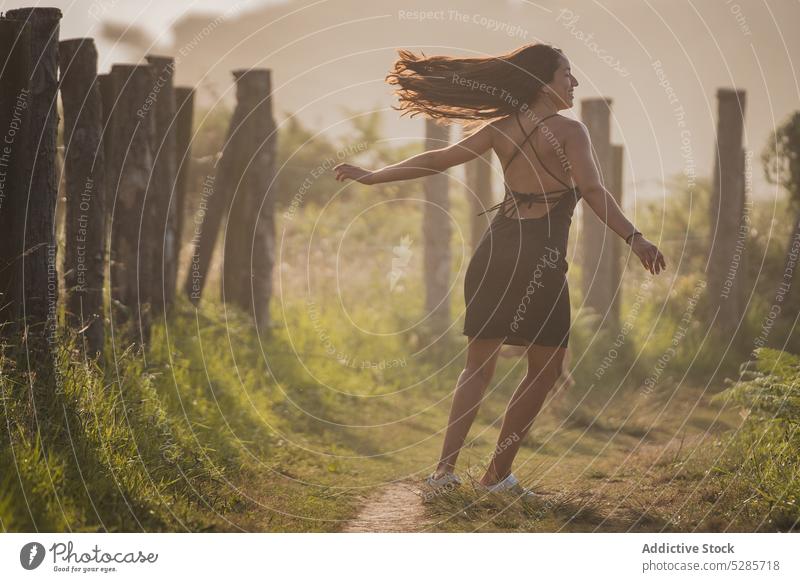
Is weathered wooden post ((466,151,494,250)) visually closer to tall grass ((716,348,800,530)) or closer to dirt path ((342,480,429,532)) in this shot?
tall grass ((716,348,800,530))

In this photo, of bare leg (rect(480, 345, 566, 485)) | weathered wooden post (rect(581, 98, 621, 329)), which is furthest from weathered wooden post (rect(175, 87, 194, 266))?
bare leg (rect(480, 345, 566, 485))

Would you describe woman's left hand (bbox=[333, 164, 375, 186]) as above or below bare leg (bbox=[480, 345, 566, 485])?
above

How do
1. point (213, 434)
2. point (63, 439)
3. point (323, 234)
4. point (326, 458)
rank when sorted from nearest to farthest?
point (63, 439) → point (213, 434) → point (326, 458) → point (323, 234)

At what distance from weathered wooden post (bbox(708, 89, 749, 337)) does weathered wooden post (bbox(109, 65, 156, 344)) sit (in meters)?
6.64

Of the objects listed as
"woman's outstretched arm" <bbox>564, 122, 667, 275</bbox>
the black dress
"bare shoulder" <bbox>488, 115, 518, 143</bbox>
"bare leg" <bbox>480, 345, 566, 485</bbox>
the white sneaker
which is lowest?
the white sneaker

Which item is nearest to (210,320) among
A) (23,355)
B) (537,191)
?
(23,355)

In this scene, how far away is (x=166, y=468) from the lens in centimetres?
570

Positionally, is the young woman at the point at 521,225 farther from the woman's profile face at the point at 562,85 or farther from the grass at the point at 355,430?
the grass at the point at 355,430

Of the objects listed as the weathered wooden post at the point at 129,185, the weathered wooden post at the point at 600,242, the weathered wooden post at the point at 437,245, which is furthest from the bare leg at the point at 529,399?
the weathered wooden post at the point at 600,242

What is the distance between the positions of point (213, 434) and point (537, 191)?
2.81m

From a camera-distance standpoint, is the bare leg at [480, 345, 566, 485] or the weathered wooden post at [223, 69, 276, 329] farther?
the weathered wooden post at [223, 69, 276, 329]

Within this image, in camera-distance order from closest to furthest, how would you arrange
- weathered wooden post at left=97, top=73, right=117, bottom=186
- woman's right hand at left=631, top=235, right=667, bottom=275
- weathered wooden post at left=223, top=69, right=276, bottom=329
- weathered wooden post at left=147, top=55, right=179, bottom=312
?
woman's right hand at left=631, top=235, right=667, bottom=275 < weathered wooden post at left=97, top=73, right=117, bottom=186 < weathered wooden post at left=147, top=55, right=179, bottom=312 < weathered wooden post at left=223, top=69, right=276, bottom=329

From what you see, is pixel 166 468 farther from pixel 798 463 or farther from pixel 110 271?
pixel 798 463

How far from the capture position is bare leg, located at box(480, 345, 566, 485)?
19.0 ft
